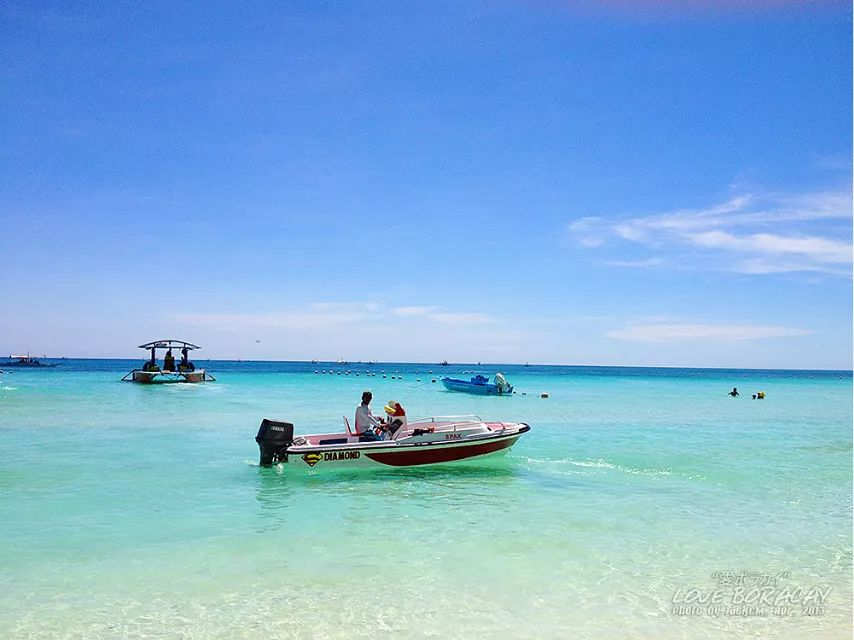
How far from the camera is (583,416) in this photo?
34094 millimetres

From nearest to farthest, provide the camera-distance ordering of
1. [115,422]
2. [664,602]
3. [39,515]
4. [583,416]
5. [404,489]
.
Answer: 1. [664,602]
2. [39,515]
3. [404,489]
4. [115,422]
5. [583,416]

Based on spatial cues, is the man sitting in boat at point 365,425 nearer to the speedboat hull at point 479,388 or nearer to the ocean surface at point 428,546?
the ocean surface at point 428,546

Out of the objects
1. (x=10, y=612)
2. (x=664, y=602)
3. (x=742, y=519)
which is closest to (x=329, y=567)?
(x=10, y=612)

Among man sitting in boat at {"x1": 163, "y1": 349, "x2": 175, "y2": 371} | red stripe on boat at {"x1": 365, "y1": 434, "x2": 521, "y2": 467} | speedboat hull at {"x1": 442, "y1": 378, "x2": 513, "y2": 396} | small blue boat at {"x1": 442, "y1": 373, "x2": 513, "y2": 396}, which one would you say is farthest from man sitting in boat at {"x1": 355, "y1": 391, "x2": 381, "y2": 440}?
man sitting in boat at {"x1": 163, "y1": 349, "x2": 175, "y2": 371}

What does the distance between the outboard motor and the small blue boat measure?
37.0 m

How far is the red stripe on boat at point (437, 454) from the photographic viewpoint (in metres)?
16.0

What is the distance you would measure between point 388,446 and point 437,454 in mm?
1374

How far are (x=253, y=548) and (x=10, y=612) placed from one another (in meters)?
3.22

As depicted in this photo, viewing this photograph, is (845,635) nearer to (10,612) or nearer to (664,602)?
(664,602)

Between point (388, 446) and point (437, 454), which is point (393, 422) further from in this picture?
point (437, 454)

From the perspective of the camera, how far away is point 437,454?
16516 millimetres

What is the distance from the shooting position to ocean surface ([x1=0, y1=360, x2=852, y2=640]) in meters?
7.57

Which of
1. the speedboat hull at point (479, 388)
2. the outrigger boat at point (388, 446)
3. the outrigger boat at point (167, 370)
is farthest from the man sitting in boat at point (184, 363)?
the outrigger boat at point (388, 446)

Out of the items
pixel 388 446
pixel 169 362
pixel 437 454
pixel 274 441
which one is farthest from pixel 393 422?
pixel 169 362
